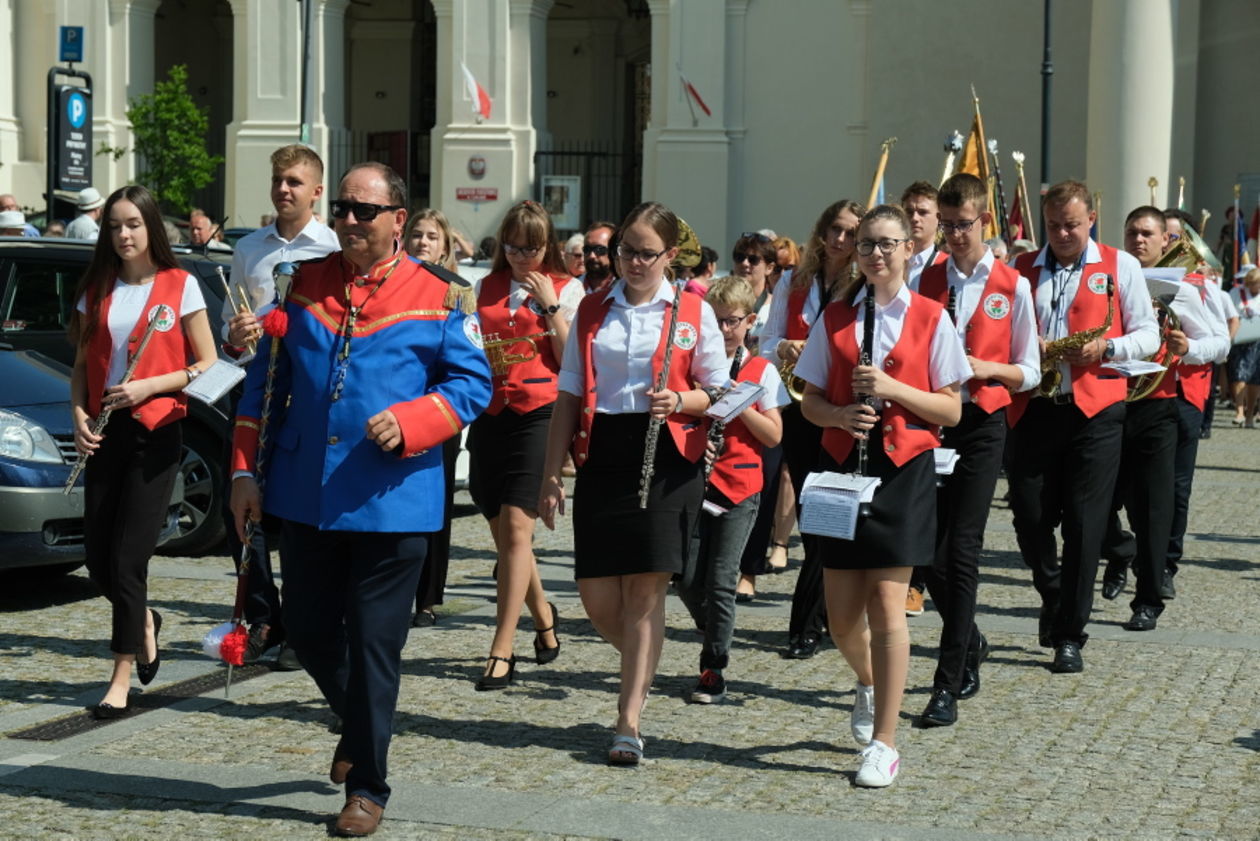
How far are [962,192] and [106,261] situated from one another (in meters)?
3.13

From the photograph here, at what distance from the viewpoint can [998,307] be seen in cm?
732

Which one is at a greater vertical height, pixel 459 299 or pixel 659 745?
pixel 459 299

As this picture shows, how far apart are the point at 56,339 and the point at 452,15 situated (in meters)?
25.3

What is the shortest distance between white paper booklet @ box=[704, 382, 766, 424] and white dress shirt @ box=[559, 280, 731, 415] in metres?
0.10

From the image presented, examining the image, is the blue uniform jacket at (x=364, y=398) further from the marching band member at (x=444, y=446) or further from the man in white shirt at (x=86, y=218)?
the man in white shirt at (x=86, y=218)

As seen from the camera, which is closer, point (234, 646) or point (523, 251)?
point (234, 646)

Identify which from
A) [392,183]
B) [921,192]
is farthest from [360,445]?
[921,192]

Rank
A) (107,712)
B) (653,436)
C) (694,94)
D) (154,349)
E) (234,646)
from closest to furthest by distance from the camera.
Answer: (234,646) < (653,436) < (107,712) < (154,349) < (694,94)

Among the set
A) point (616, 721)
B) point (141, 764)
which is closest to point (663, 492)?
point (616, 721)

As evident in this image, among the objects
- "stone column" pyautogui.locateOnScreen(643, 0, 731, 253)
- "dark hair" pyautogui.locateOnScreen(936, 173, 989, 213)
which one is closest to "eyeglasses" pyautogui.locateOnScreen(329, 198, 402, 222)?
"dark hair" pyautogui.locateOnScreen(936, 173, 989, 213)

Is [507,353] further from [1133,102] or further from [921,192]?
[1133,102]

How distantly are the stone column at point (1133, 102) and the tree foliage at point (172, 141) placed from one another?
49.0 feet

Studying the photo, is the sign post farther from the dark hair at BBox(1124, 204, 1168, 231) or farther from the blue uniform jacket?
the blue uniform jacket

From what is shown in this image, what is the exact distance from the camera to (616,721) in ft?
22.8
